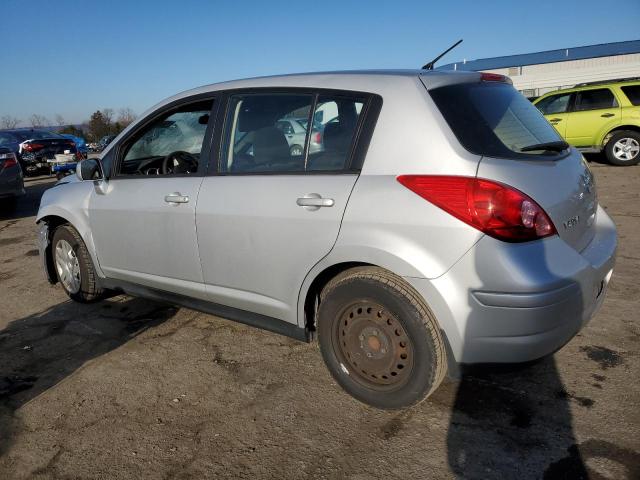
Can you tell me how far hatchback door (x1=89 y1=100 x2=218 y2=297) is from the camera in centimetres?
→ 332

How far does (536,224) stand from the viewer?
225cm

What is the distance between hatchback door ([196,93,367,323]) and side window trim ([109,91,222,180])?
0.38 feet

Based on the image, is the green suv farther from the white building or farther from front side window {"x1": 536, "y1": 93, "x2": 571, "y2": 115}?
the white building

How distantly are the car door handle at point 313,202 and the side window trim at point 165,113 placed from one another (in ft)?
2.81

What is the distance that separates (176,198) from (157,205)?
21 centimetres

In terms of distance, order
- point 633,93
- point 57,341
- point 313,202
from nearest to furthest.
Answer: point 313,202
point 57,341
point 633,93

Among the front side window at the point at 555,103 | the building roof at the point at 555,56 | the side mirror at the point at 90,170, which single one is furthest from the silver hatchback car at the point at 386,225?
the building roof at the point at 555,56

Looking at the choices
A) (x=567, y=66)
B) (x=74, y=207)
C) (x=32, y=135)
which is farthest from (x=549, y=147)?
(x=567, y=66)

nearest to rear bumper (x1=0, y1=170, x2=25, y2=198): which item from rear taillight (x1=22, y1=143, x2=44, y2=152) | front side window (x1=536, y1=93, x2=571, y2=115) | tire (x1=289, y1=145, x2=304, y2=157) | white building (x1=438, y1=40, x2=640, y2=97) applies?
rear taillight (x1=22, y1=143, x2=44, y2=152)

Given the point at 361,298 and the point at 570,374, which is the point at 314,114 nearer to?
the point at 361,298

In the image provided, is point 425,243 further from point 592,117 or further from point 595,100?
point 595,100

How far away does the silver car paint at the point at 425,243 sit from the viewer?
7.25 ft

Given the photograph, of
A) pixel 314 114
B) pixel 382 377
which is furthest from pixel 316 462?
pixel 314 114

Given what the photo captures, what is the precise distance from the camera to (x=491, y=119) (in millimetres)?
2561
